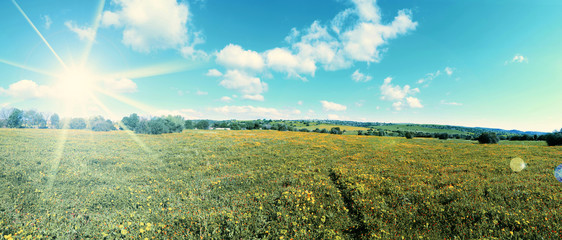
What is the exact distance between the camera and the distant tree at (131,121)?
241 ft

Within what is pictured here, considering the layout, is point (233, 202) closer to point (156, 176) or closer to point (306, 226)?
point (306, 226)

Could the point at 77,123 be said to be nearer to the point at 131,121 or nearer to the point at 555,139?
the point at 131,121

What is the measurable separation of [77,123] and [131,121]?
21.5 m

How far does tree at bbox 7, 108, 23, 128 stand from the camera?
6200 cm

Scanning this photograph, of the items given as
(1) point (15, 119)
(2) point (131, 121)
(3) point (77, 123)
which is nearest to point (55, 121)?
(3) point (77, 123)

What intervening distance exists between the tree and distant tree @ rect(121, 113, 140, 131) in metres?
28.1

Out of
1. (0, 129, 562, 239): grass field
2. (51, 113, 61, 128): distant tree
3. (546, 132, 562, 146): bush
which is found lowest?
(0, 129, 562, 239): grass field

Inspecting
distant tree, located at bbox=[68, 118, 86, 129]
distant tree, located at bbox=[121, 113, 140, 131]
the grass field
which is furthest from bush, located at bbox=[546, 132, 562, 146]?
distant tree, located at bbox=[68, 118, 86, 129]

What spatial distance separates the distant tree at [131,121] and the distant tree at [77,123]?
13.8m

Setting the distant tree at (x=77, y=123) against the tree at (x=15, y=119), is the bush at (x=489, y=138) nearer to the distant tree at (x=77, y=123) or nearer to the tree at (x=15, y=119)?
the distant tree at (x=77, y=123)

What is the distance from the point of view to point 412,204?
28.6 ft

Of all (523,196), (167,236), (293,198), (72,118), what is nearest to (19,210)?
(167,236)

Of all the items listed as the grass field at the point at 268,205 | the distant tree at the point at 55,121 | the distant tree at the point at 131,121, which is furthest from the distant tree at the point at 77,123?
the grass field at the point at 268,205

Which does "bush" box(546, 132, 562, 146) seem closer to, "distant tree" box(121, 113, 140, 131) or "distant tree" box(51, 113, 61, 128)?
"distant tree" box(121, 113, 140, 131)
